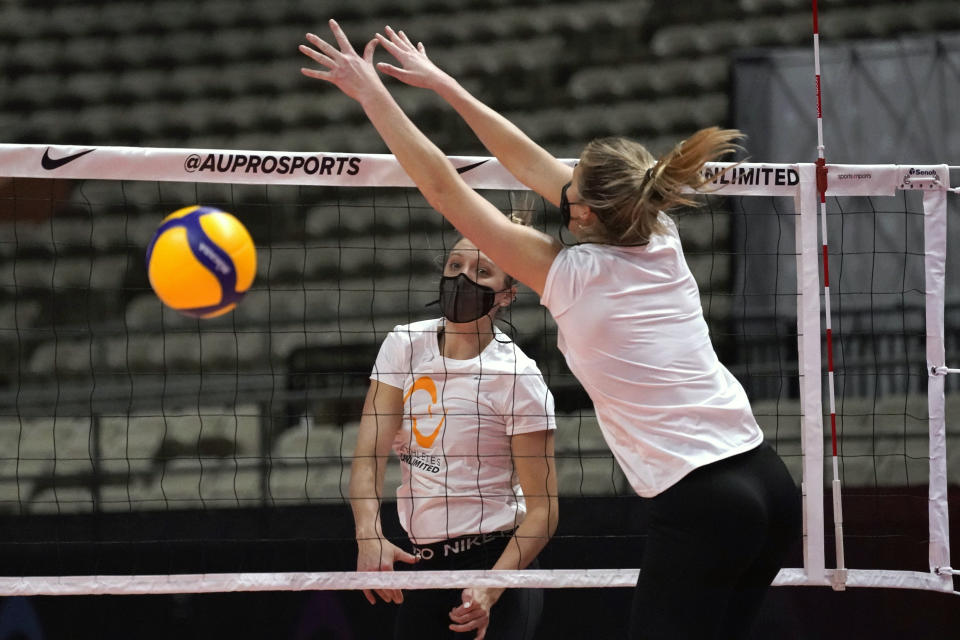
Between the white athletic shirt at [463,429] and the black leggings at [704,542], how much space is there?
0.84 m

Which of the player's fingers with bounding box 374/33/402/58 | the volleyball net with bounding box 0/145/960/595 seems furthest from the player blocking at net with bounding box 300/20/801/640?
the volleyball net with bounding box 0/145/960/595

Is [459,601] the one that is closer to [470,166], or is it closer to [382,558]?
[382,558]

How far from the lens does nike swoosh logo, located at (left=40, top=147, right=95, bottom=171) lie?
2824 mm

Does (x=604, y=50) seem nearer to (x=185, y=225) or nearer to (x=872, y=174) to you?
(x=872, y=174)

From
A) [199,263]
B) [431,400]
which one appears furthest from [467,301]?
[199,263]

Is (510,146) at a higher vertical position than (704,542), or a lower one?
higher

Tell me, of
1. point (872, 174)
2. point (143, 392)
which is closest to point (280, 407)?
point (143, 392)

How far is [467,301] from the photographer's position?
2.76 metres

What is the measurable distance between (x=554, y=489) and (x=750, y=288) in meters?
3.69

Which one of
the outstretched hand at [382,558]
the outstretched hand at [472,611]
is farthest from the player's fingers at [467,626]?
the outstretched hand at [382,558]

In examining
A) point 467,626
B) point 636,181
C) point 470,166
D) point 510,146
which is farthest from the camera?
point 470,166

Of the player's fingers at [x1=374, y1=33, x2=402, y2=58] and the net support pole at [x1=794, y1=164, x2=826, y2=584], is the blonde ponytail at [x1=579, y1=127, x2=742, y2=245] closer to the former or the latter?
the player's fingers at [x1=374, y1=33, x2=402, y2=58]

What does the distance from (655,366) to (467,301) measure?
3.00 feet

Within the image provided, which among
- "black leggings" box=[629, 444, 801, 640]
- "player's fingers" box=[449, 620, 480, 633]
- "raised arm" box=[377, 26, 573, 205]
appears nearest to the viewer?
"black leggings" box=[629, 444, 801, 640]
